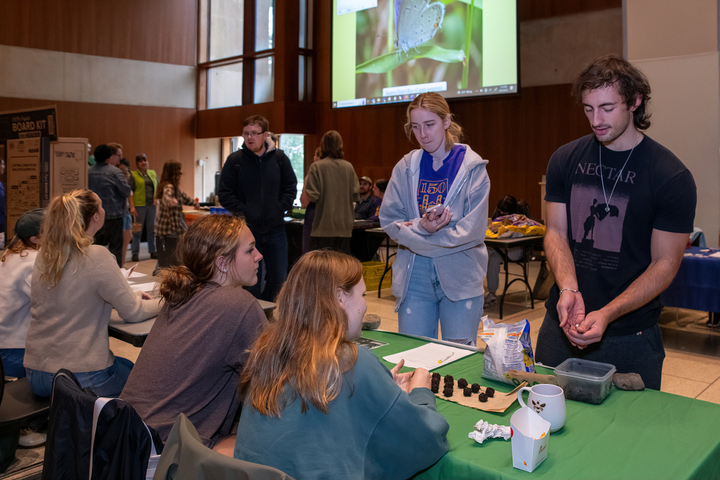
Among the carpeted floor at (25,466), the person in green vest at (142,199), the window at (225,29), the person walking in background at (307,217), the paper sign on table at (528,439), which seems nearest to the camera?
the paper sign on table at (528,439)

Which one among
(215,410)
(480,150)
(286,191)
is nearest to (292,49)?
(480,150)

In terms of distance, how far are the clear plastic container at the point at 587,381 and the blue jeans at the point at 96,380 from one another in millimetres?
1884

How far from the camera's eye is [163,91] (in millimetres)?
12539

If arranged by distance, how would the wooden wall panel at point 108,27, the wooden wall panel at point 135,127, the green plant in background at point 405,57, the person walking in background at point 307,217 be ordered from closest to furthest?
the person walking in background at point 307,217
the green plant in background at point 405,57
the wooden wall panel at point 108,27
the wooden wall panel at point 135,127

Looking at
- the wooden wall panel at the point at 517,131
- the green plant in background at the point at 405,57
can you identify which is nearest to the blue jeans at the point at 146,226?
the wooden wall panel at the point at 517,131

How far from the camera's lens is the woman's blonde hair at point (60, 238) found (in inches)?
94.6

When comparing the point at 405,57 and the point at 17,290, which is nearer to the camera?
the point at 17,290

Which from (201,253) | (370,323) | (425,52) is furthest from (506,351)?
(425,52)

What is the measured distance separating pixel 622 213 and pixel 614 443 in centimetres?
78

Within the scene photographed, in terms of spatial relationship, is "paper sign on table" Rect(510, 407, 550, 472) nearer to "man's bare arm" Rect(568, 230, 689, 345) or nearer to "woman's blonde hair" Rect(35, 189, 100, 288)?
"man's bare arm" Rect(568, 230, 689, 345)

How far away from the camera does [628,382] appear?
1.65m

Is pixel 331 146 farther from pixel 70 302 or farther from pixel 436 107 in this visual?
pixel 70 302

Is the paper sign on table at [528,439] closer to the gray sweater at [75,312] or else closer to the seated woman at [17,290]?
the gray sweater at [75,312]

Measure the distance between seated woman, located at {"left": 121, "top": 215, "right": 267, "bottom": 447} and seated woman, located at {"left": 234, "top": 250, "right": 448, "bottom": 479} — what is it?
1.30 feet
